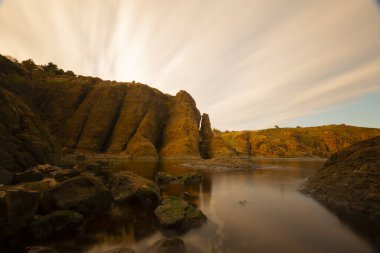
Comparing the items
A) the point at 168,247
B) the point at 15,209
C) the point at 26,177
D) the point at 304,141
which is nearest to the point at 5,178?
the point at 26,177

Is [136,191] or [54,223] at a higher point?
[136,191]

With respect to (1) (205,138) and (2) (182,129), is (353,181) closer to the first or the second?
(2) (182,129)

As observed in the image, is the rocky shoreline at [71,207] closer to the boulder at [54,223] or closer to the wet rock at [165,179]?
the boulder at [54,223]

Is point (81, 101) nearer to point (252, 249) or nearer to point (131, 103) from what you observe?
point (131, 103)

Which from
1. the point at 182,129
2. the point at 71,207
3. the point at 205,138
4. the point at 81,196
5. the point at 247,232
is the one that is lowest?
the point at 247,232

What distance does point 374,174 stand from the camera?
16.9 metres

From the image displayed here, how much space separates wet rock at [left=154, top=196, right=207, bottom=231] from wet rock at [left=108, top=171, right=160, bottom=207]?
10.3 ft

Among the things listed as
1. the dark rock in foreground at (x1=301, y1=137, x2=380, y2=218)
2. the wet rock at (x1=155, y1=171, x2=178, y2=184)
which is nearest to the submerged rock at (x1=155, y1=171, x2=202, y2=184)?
the wet rock at (x1=155, y1=171, x2=178, y2=184)

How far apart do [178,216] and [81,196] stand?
6572 mm

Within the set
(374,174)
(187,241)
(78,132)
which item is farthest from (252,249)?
(78,132)

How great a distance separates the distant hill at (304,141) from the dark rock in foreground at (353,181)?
108199 mm

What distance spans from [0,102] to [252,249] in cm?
3090

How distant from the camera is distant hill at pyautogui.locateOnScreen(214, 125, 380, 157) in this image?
146m

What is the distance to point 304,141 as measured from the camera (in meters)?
170
